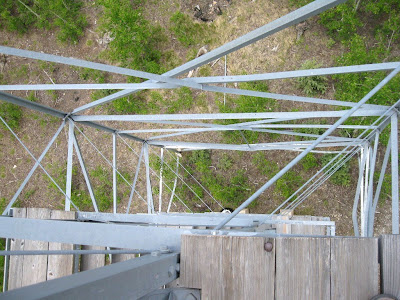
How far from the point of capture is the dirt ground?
28.5 ft

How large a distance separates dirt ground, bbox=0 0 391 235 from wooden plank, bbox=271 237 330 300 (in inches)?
281

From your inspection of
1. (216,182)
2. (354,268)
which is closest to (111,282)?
(354,268)

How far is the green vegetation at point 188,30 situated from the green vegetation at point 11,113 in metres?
4.80

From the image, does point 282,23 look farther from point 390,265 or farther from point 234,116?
point 234,116

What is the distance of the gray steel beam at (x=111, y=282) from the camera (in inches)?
42.0

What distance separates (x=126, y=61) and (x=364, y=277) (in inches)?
344

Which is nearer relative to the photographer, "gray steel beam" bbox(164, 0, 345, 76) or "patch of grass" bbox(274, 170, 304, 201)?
"gray steel beam" bbox(164, 0, 345, 76)

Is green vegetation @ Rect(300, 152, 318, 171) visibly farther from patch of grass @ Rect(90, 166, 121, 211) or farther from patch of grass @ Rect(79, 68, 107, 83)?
patch of grass @ Rect(79, 68, 107, 83)

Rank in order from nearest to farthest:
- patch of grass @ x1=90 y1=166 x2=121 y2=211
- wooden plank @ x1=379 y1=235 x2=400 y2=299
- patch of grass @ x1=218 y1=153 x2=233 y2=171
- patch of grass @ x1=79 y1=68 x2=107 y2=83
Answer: wooden plank @ x1=379 y1=235 x2=400 y2=299
patch of grass @ x1=218 y1=153 x2=233 y2=171
patch of grass @ x1=90 y1=166 x2=121 y2=211
patch of grass @ x1=79 y1=68 x2=107 y2=83

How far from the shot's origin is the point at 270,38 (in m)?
9.19

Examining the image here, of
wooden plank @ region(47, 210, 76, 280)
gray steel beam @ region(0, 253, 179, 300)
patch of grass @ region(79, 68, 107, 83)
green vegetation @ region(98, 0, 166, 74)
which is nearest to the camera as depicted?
gray steel beam @ region(0, 253, 179, 300)

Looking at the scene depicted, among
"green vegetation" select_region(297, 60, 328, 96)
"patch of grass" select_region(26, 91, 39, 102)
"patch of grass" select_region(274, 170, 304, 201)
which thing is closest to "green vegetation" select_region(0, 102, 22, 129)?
"patch of grass" select_region(26, 91, 39, 102)

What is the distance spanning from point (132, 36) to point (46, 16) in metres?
3.14

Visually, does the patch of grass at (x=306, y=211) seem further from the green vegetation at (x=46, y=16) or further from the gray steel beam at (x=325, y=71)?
the green vegetation at (x=46, y=16)
